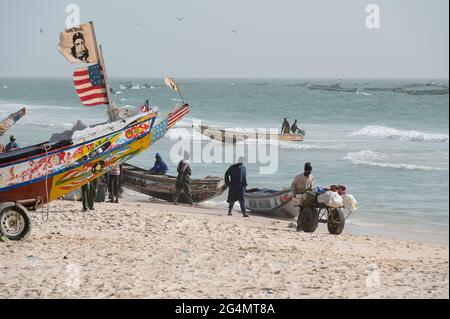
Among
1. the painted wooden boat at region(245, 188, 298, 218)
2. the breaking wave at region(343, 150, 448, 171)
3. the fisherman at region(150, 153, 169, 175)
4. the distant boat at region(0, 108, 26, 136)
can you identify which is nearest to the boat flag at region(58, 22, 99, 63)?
the distant boat at region(0, 108, 26, 136)

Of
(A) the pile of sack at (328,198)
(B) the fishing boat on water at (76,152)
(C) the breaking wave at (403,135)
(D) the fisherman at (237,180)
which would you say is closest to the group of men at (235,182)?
(D) the fisherman at (237,180)

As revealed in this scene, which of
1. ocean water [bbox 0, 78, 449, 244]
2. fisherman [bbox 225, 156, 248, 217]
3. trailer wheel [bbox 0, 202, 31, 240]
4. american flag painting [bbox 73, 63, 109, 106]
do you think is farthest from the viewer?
ocean water [bbox 0, 78, 449, 244]

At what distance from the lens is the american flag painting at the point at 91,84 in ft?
46.6

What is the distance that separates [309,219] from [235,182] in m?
2.98

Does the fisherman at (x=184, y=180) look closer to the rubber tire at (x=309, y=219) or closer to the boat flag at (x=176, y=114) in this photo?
the boat flag at (x=176, y=114)

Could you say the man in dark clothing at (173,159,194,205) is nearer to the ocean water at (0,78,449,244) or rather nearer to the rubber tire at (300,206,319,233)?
the ocean water at (0,78,449,244)

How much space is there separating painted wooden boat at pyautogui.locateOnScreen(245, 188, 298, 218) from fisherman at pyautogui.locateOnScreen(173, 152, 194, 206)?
1.53 metres

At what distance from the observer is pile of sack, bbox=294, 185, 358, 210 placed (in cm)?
1355

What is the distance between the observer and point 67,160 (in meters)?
12.7

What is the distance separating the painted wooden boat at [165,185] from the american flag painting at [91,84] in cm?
581

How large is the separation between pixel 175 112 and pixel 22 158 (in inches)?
162

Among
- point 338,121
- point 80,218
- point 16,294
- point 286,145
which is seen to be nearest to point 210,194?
point 80,218

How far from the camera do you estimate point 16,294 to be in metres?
8.99

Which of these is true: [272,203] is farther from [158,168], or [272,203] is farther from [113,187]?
[158,168]
